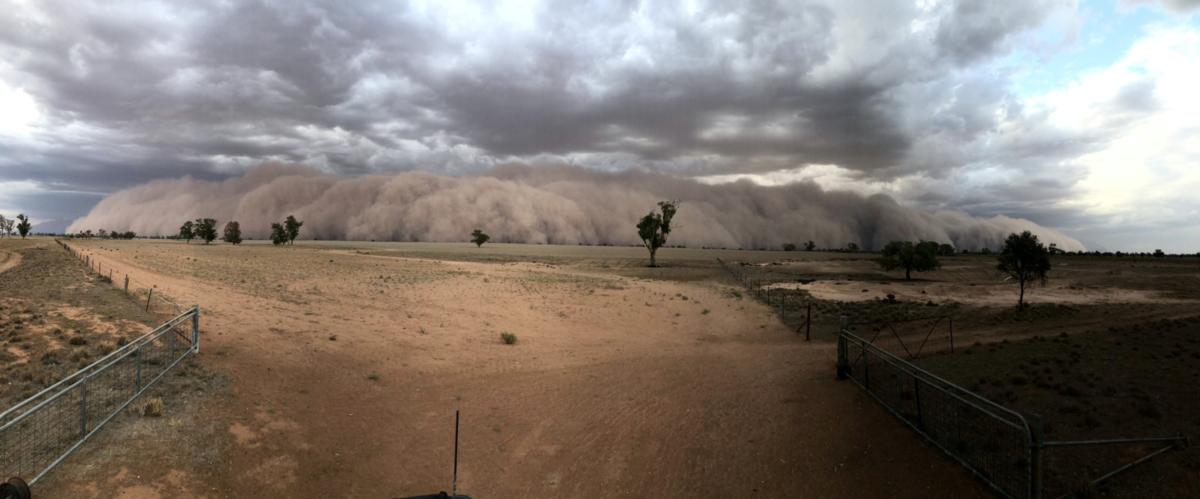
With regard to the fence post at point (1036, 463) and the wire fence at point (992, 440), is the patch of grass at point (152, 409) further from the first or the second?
the fence post at point (1036, 463)

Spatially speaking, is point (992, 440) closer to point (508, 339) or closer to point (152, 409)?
point (152, 409)

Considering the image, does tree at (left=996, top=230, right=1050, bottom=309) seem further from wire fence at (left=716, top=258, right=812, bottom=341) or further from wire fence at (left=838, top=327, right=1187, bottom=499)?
wire fence at (left=838, top=327, right=1187, bottom=499)

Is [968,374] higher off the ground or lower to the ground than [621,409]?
higher

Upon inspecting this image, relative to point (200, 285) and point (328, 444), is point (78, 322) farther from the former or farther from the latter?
point (200, 285)

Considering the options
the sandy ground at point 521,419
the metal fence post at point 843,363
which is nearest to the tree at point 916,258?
the sandy ground at point 521,419

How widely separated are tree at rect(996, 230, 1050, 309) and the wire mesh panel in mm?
31567

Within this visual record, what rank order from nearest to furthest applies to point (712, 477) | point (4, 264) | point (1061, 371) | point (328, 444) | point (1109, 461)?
point (1109, 461) → point (712, 477) → point (328, 444) → point (1061, 371) → point (4, 264)

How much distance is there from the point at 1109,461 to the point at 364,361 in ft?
68.3

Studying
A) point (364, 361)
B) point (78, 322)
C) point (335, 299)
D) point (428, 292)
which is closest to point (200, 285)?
point (335, 299)

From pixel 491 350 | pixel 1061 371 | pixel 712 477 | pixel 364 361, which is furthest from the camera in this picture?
pixel 491 350

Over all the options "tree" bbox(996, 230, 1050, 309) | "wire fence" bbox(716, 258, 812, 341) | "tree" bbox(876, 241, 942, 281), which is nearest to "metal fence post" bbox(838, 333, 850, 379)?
"wire fence" bbox(716, 258, 812, 341)

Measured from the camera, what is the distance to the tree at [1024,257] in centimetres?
3812

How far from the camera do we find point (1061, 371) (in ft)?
51.1

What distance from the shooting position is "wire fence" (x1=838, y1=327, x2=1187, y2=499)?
29.1 ft
